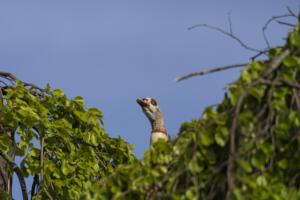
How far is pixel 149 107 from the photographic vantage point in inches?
386

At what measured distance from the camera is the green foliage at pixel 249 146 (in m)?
4.84

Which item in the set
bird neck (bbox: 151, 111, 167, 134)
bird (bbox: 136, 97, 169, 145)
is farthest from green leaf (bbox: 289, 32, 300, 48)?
bird neck (bbox: 151, 111, 167, 134)

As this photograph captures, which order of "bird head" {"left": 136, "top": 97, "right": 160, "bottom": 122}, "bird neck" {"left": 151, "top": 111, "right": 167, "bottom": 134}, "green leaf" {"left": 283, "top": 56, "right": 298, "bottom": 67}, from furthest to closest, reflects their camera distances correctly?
1. "bird head" {"left": 136, "top": 97, "right": 160, "bottom": 122}
2. "bird neck" {"left": 151, "top": 111, "right": 167, "bottom": 134}
3. "green leaf" {"left": 283, "top": 56, "right": 298, "bottom": 67}

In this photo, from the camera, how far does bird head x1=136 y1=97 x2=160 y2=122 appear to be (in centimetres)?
965

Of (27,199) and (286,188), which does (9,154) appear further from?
(286,188)

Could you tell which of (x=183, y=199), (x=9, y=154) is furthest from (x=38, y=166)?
(x=183, y=199)

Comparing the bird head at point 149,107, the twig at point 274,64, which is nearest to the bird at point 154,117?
the bird head at point 149,107

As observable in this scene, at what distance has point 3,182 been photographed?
961 cm

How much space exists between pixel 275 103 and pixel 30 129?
503 centimetres

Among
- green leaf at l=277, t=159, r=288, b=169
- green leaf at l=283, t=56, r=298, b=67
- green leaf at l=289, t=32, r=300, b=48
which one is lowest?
green leaf at l=277, t=159, r=288, b=169

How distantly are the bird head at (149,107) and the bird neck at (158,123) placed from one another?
31 mm

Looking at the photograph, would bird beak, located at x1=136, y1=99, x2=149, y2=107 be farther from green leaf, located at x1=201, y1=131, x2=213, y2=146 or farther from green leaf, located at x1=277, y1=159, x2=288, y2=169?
green leaf, located at x1=277, y1=159, x2=288, y2=169

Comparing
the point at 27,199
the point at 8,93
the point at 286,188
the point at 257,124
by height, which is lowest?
Answer: the point at 286,188

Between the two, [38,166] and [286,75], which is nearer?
[286,75]
